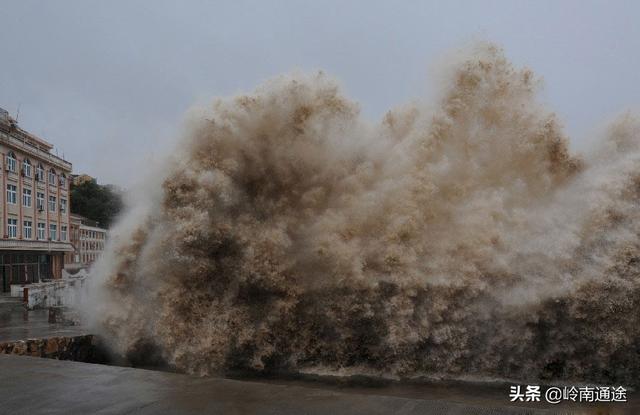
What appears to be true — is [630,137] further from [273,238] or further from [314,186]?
[273,238]

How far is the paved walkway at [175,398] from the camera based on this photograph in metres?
4.42

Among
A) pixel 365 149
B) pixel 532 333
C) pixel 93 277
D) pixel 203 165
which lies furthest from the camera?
pixel 93 277

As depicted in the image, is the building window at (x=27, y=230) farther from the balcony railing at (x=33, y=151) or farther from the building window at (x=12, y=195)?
the balcony railing at (x=33, y=151)

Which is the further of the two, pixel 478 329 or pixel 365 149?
pixel 365 149

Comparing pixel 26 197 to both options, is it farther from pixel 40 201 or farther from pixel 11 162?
pixel 11 162

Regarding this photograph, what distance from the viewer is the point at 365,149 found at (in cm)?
888

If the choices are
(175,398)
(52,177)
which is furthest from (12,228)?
(175,398)

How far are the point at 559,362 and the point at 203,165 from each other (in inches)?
234

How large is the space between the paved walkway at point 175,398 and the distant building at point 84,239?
50.3 meters

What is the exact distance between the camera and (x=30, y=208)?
41.2 meters

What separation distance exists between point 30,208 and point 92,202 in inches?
1302

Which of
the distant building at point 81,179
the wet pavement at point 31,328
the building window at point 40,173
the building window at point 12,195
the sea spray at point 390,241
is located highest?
the distant building at point 81,179

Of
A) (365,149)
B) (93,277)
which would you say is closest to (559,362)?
(365,149)

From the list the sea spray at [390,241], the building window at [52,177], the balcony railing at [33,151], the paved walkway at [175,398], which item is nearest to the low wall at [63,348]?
the sea spray at [390,241]
